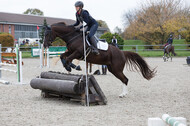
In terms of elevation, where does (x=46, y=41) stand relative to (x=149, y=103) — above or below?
A: above

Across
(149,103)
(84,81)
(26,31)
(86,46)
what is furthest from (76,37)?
(26,31)

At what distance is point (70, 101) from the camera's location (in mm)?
6535

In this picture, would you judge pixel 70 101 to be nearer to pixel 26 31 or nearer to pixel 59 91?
pixel 59 91

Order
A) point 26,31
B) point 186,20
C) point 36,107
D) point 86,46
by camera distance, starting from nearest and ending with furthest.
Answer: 1. point 36,107
2. point 86,46
3. point 186,20
4. point 26,31

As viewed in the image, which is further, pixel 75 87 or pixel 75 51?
pixel 75 51

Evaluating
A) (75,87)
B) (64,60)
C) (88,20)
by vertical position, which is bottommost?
(75,87)

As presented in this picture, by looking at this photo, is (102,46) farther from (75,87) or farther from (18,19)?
(18,19)

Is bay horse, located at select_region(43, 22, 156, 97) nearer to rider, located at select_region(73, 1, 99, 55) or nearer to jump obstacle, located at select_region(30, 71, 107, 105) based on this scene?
rider, located at select_region(73, 1, 99, 55)

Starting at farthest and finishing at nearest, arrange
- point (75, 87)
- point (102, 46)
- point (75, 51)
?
A: point (102, 46)
point (75, 51)
point (75, 87)

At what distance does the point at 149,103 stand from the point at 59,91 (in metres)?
2.10

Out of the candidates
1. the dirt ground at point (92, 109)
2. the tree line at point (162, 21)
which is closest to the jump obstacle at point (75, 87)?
the dirt ground at point (92, 109)

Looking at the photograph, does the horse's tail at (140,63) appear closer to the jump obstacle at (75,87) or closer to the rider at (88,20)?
the rider at (88,20)

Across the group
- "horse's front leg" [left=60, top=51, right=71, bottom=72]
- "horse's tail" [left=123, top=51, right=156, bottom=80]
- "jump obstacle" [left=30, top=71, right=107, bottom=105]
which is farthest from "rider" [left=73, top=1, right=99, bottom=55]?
"horse's tail" [left=123, top=51, right=156, bottom=80]

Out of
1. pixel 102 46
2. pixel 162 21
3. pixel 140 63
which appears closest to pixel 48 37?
pixel 102 46
